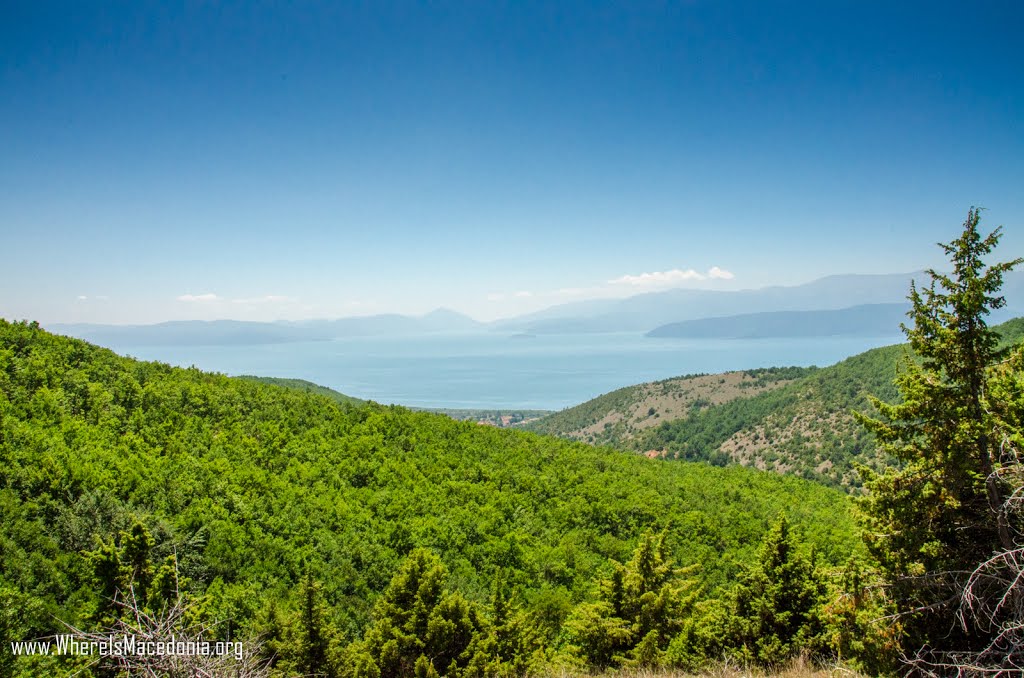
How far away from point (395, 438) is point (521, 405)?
12247 cm

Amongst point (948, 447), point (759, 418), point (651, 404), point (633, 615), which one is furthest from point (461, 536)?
point (651, 404)

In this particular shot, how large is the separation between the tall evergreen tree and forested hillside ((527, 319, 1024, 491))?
56.9m

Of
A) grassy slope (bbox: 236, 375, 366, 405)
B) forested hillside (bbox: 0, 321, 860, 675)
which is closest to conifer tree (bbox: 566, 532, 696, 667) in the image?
forested hillside (bbox: 0, 321, 860, 675)

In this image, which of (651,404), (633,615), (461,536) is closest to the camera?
(633,615)

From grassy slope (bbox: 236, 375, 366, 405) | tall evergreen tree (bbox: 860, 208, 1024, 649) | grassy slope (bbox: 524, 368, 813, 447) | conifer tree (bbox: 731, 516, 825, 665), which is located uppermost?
tall evergreen tree (bbox: 860, 208, 1024, 649)

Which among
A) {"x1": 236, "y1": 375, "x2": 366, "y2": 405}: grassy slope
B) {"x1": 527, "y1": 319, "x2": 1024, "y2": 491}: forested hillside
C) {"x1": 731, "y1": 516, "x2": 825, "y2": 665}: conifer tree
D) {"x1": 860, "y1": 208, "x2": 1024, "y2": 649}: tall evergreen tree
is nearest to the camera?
{"x1": 860, "y1": 208, "x2": 1024, "y2": 649}: tall evergreen tree

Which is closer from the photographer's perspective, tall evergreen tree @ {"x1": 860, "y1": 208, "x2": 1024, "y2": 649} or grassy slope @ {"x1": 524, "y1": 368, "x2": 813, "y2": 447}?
tall evergreen tree @ {"x1": 860, "y1": 208, "x2": 1024, "y2": 649}

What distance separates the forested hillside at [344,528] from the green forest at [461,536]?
0.10 m

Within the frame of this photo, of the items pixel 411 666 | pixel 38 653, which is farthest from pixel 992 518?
pixel 38 653

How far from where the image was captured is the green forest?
22.6 ft

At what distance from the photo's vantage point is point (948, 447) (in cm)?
705

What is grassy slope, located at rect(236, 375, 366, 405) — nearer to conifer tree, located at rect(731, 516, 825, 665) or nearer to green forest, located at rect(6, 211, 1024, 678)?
green forest, located at rect(6, 211, 1024, 678)

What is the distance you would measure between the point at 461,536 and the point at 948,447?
61.8ft

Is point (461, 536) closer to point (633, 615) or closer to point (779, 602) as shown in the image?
point (633, 615)
